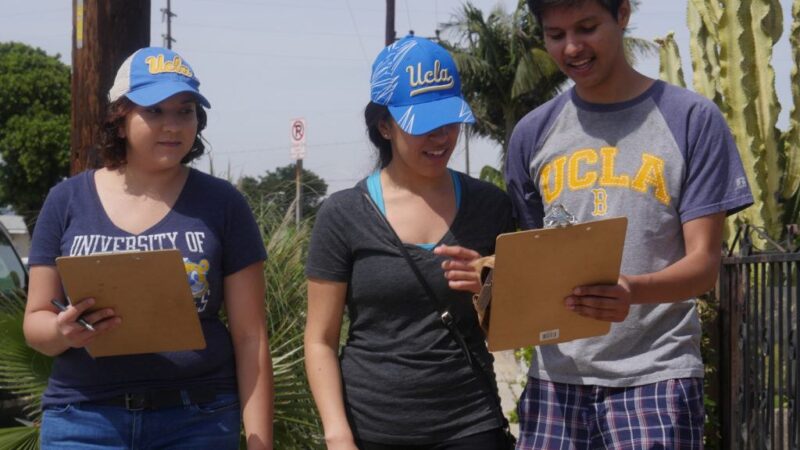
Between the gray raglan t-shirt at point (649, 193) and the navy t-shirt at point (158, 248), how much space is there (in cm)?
91

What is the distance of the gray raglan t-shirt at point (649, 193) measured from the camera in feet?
9.05

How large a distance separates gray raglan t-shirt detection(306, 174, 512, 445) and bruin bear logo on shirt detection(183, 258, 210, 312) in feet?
0.99

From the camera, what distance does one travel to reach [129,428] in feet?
9.27

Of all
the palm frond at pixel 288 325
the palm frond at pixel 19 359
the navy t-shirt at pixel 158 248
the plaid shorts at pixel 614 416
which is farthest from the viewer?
the palm frond at pixel 288 325

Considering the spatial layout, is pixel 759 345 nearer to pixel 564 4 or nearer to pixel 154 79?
pixel 564 4

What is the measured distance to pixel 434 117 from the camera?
9.70 feet

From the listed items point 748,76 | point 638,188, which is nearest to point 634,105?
point 638,188

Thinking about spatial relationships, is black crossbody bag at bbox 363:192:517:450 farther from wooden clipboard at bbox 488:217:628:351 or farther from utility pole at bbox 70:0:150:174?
utility pole at bbox 70:0:150:174

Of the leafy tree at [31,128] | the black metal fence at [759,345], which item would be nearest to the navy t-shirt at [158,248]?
the black metal fence at [759,345]

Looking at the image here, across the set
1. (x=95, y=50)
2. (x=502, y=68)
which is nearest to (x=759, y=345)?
(x=95, y=50)

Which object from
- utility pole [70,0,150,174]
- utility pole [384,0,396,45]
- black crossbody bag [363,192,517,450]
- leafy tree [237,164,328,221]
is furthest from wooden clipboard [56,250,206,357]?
utility pole [384,0,396,45]

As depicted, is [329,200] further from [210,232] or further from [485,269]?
[485,269]

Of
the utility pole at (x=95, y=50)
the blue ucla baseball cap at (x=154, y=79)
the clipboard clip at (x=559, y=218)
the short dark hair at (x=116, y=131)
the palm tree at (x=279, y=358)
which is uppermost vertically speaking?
the utility pole at (x=95, y=50)

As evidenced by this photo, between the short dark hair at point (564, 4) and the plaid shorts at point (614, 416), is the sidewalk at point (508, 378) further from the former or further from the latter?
the short dark hair at point (564, 4)
